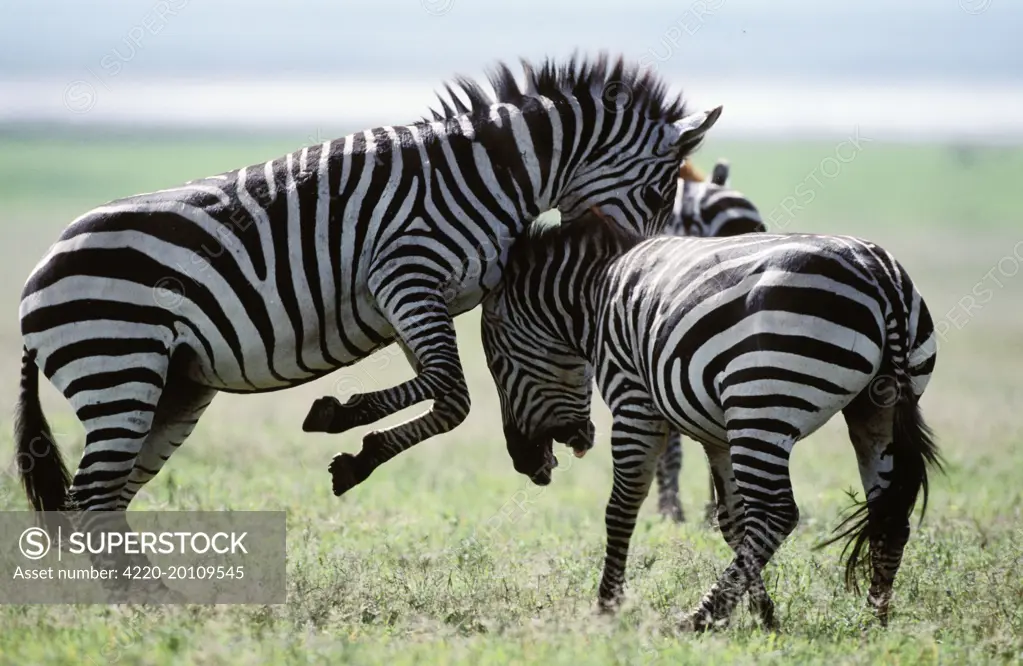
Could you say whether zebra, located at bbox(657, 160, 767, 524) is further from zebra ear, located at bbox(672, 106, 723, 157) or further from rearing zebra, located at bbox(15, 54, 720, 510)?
rearing zebra, located at bbox(15, 54, 720, 510)

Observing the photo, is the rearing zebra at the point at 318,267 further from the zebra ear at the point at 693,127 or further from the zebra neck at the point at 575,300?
the zebra neck at the point at 575,300

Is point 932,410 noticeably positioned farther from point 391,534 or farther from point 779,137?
point 779,137

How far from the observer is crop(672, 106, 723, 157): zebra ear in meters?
8.55

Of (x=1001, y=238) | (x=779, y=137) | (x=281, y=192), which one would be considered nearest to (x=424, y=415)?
(x=281, y=192)

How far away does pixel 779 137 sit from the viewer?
168 m

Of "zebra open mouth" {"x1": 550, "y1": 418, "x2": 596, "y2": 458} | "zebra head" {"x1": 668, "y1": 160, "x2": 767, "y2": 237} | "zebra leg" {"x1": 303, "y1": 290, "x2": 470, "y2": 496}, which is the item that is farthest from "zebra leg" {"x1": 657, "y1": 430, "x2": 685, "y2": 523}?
"zebra leg" {"x1": 303, "y1": 290, "x2": 470, "y2": 496}

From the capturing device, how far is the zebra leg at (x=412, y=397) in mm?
7648

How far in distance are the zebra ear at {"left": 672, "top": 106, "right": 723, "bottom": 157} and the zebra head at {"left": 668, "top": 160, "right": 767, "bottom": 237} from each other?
145 inches

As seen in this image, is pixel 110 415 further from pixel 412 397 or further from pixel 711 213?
pixel 711 213

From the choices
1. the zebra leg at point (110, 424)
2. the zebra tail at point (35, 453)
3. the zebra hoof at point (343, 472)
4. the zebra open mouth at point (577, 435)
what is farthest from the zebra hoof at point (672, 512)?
the zebra tail at point (35, 453)

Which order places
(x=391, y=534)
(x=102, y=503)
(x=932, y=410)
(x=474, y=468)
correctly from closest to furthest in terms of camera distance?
(x=102, y=503) < (x=391, y=534) < (x=474, y=468) < (x=932, y=410)

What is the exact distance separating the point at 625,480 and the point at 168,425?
10.4 ft

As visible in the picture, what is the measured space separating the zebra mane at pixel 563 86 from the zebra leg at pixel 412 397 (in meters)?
1.51

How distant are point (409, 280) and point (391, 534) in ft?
8.75
